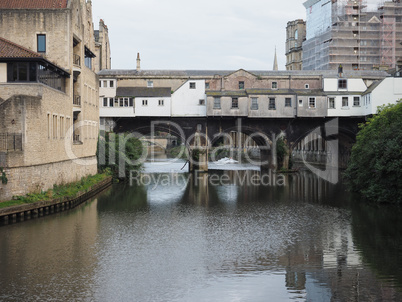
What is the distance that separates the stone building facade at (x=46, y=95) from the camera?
24.6 m

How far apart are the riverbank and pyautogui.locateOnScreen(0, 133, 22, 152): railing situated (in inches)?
92.2

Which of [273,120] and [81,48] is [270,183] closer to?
[273,120]

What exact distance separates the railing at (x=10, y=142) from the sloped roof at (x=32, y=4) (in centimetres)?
1200

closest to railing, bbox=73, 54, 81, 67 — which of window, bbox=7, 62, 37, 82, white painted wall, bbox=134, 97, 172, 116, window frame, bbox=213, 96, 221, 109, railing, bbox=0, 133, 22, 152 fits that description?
window, bbox=7, 62, 37, 82

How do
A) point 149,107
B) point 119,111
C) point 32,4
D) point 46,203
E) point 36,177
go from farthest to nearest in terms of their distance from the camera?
point 149,107, point 119,111, point 32,4, point 36,177, point 46,203

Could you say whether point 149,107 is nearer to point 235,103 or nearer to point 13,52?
point 235,103

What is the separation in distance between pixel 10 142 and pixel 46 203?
11.3ft

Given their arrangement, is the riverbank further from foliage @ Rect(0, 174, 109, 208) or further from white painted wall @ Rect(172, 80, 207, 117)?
white painted wall @ Rect(172, 80, 207, 117)

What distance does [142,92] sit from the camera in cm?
5097

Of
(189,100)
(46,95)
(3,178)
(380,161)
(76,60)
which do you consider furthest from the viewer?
(189,100)

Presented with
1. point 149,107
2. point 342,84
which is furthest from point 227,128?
point 342,84

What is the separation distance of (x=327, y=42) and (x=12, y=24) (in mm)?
56112

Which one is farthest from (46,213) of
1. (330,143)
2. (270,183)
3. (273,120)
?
(330,143)

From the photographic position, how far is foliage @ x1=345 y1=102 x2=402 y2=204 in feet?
93.9
